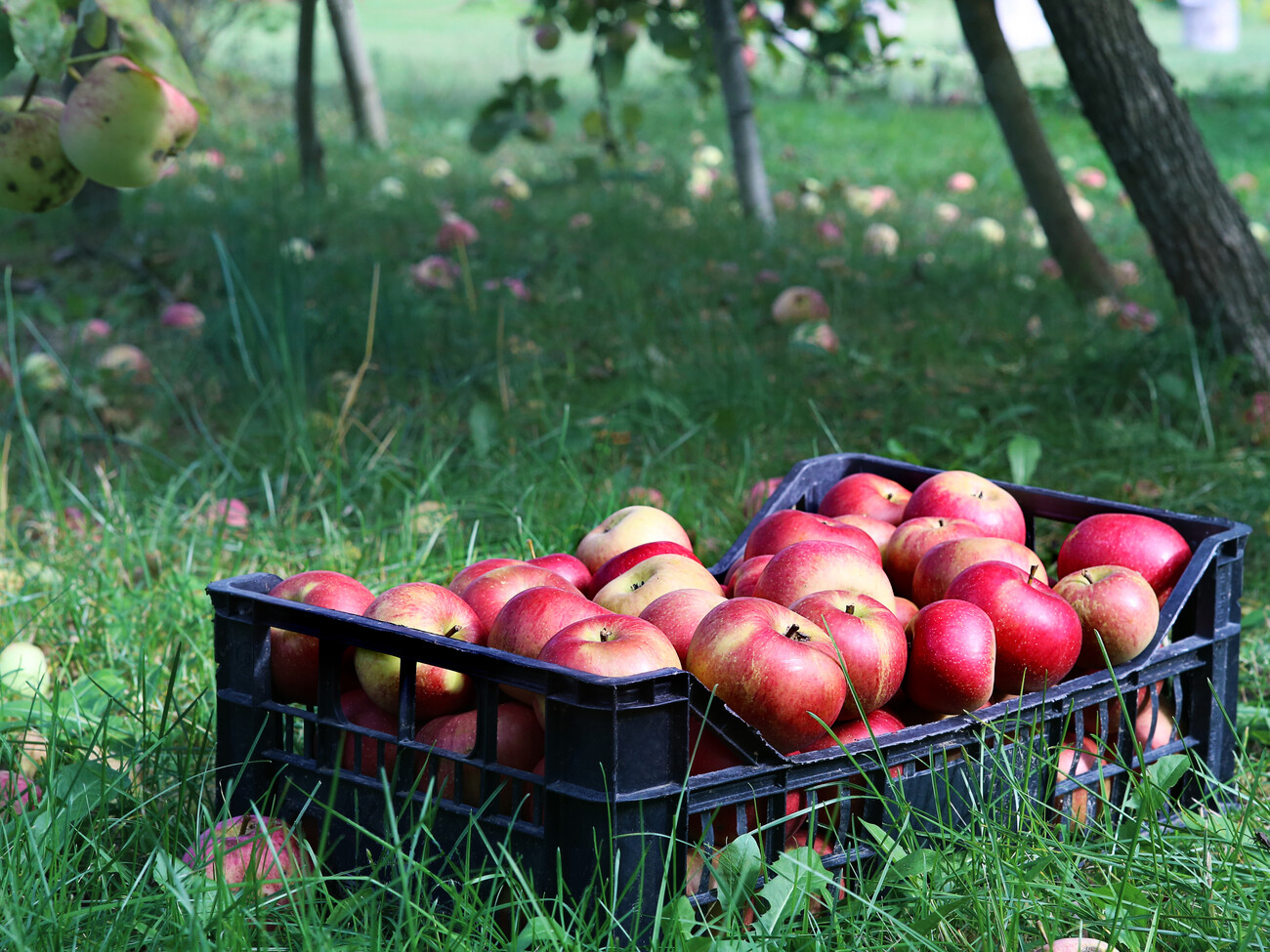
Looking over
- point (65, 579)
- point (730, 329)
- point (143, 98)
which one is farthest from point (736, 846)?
point (730, 329)

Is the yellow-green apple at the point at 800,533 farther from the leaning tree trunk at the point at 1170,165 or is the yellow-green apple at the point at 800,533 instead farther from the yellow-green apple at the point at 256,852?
the leaning tree trunk at the point at 1170,165

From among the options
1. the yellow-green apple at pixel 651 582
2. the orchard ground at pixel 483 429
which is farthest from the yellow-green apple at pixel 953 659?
the yellow-green apple at pixel 651 582

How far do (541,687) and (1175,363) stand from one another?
248 centimetres

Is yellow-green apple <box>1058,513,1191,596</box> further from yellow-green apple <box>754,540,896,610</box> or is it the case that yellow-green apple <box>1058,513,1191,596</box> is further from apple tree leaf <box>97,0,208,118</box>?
apple tree leaf <box>97,0,208,118</box>

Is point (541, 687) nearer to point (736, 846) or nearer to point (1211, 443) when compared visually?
point (736, 846)

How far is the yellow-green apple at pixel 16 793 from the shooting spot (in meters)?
1.27

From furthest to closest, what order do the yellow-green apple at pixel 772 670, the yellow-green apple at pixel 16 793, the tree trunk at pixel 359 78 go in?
the tree trunk at pixel 359 78 < the yellow-green apple at pixel 16 793 < the yellow-green apple at pixel 772 670

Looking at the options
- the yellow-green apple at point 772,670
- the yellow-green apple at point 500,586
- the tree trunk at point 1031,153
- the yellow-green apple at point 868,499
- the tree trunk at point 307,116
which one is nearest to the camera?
the yellow-green apple at point 772,670

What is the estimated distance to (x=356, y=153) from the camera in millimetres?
7145

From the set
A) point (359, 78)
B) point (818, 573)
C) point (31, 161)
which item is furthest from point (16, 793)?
point (359, 78)

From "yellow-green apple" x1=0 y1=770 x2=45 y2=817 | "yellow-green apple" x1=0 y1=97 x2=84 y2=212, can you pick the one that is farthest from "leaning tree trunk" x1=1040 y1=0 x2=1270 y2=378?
"yellow-green apple" x1=0 y1=770 x2=45 y2=817

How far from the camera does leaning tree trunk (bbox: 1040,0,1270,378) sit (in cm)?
291

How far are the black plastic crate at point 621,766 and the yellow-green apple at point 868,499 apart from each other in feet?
1.64

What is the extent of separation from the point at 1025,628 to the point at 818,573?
0.25 metres
